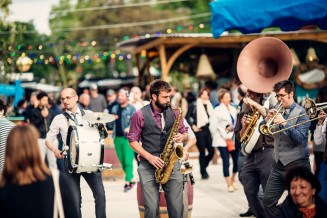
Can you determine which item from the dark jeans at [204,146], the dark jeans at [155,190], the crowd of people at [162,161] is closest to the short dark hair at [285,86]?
the crowd of people at [162,161]

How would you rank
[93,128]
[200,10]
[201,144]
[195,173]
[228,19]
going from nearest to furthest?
[228,19] → [93,128] → [201,144] → [195,173] → [200,10]

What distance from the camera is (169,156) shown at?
225 inches

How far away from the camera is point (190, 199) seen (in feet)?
21.7

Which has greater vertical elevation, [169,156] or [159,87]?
[159,87]

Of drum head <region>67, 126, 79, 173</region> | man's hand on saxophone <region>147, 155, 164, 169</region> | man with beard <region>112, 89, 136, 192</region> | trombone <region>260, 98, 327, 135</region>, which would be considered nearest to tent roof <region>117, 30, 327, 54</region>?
man with beard <region>112, 89, 136, 192</region>

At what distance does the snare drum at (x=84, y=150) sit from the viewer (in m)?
6.27

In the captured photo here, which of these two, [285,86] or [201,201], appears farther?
[201,201]

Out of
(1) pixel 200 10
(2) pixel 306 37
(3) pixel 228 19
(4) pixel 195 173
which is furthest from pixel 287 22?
(1) pixel 200 10

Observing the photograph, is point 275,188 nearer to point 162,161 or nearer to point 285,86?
point 285,86

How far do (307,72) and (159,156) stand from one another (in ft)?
41.0

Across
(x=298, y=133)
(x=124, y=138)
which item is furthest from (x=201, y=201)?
(x=298, y=133)

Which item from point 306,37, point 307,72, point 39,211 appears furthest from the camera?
point 307,72

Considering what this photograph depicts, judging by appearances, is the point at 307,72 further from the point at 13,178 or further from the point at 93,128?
the point at 13,178

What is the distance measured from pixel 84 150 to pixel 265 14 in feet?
8.70
